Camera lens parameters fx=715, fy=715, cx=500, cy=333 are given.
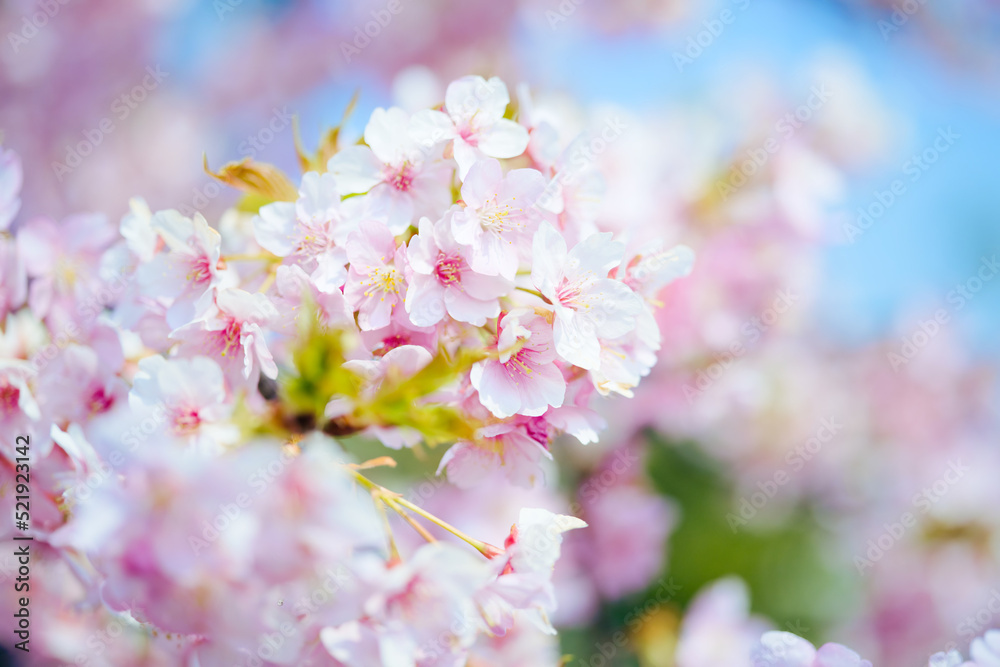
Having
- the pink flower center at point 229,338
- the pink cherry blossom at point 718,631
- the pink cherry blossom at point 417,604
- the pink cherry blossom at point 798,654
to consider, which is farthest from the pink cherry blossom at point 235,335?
the pink cherry blossom at point 718,631

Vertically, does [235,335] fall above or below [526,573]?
above

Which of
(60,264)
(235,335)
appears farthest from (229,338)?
(60,264)

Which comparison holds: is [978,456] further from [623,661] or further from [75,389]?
[75,389]

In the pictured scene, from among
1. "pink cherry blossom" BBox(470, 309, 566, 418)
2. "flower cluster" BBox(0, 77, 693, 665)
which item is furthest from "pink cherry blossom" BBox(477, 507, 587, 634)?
"pink cherry blossom" BBox(470, 309, 566, 418)

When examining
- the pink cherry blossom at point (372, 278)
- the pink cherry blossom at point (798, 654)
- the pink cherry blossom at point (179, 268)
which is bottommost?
the pink cherry blossom at point (798, 654)

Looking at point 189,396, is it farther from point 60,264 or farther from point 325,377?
point 60,264

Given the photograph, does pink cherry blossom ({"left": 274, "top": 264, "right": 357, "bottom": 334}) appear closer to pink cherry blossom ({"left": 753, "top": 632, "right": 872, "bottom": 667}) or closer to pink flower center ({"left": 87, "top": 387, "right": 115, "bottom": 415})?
pink flower center ({"left": 87, "top": 387, "right": 115, "bottom": 415})

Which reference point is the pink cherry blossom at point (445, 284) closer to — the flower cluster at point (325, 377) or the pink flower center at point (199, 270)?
the flower cluster at point (325, 377)
